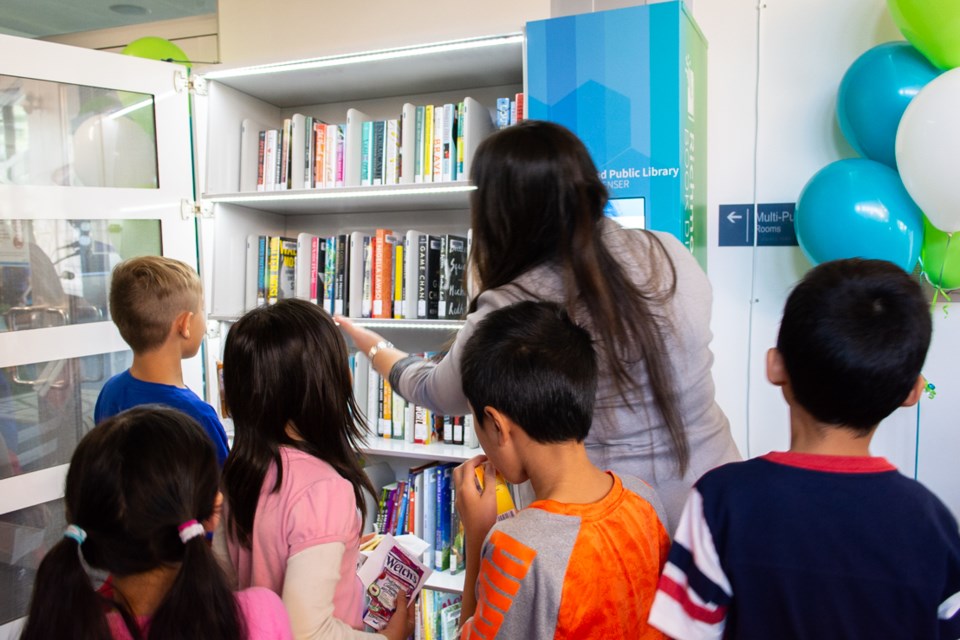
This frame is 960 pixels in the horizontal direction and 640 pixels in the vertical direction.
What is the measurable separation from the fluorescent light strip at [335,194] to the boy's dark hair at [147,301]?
0.66m

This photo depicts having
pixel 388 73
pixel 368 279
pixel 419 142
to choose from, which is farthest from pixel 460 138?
pixel 368 279

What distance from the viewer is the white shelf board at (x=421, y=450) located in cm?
231

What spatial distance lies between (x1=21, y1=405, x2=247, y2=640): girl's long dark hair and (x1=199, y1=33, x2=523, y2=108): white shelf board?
63.6 inches

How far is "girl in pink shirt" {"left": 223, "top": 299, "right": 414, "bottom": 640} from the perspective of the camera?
115 centimetres

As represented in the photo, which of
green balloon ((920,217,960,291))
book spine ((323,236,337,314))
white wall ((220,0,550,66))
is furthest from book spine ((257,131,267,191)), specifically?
green balloon ((920,217,960,291))

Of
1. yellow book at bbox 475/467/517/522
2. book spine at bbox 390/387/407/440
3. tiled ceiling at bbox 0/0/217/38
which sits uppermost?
tiled ceiling at bbox 0/0/217/38

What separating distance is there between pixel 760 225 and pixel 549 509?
5.72 feet

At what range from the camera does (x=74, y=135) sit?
7.54ft

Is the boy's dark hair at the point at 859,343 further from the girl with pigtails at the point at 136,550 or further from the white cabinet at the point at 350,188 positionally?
the white cabinet at the point at 350,188

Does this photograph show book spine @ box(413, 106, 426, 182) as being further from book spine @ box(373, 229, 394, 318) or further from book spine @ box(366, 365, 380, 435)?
book spine @ box(366, 365, 380, 435)

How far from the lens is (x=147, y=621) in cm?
91

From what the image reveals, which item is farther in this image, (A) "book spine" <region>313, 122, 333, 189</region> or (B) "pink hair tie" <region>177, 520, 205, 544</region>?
(A) "book spine" <region>313, 122, 333, 189</region>

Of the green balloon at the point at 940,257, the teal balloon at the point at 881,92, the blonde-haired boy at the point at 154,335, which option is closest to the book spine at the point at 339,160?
Result: the blonde-haired boy at the point at 154,335

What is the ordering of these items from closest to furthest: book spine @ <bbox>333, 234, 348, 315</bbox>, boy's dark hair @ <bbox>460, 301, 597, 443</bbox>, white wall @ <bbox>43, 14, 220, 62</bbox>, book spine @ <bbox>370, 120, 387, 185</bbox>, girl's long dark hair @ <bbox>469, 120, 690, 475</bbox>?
1. boy's dark hair @ <bbox>460, 301, 597, 443</bbox>
2. girl's long dark hair @ <bbox>469, 120, 690, 475</bbox>
3. book spine @ <bbox>370, 120, 387, 185</bbox>
4. book spine @ <bbox>333, 234, 348, 315</bbox>
5. white wall @ <bbox>43, 14, 220, 62</bbox>
